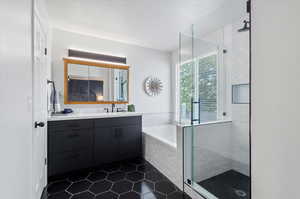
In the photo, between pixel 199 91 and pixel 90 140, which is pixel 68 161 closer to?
pixel 90 140

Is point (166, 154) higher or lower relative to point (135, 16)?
lower

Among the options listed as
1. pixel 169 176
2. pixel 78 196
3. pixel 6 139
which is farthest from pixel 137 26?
pixel 78 196

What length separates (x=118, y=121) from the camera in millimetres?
2521

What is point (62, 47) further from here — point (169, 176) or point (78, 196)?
point (169, 176)

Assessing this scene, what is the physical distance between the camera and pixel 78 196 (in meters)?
1.69

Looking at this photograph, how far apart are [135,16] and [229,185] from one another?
9.17ft

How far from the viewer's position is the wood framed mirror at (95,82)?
268 centimetres

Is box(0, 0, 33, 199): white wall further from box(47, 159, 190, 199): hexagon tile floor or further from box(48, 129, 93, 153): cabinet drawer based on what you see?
box(48, 129, 93, 153): cabinet drawer

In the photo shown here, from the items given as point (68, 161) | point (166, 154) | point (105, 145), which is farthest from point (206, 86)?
point (68, 161)

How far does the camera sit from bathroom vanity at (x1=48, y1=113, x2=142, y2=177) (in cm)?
204

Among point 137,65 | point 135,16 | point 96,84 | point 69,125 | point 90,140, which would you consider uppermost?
point 135,16

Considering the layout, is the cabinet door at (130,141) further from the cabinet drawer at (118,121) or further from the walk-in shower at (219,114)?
the walk-in shower at (219,114)

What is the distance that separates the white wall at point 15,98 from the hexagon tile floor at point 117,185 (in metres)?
0.77
